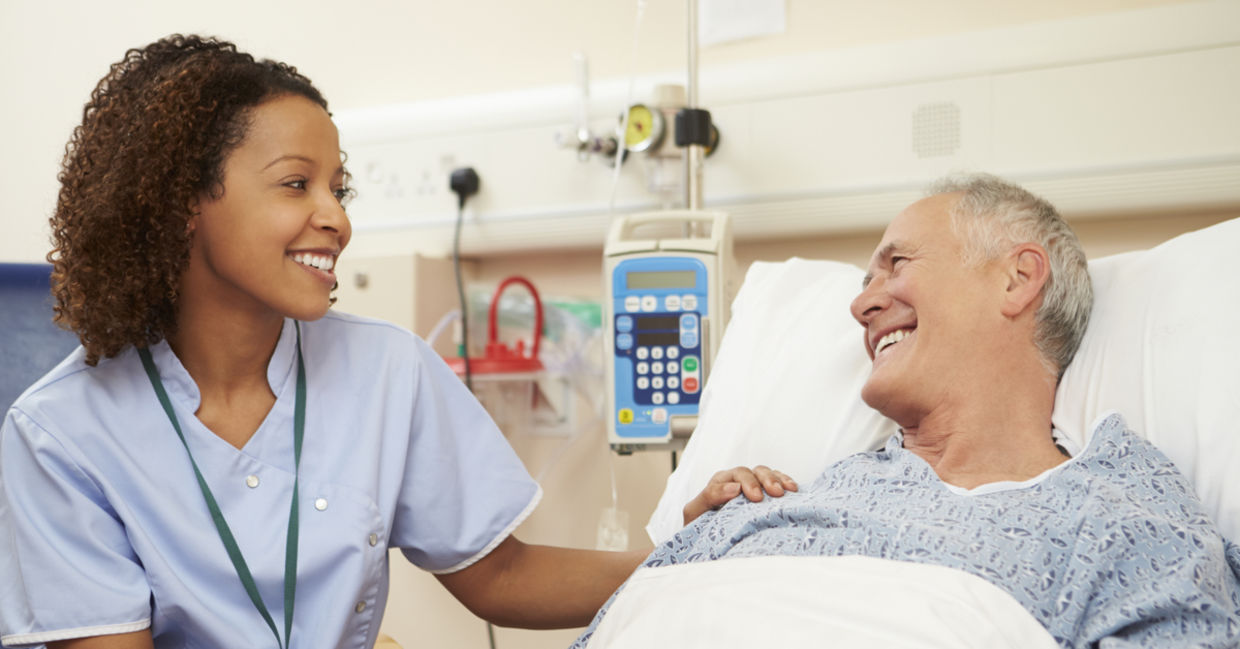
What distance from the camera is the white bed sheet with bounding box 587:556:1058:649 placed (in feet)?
2.88

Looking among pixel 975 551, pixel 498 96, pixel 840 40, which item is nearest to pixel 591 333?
pixel 498 96

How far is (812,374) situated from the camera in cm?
147

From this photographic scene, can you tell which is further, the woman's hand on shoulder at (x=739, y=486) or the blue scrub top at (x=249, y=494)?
the woman's hand on shoulder at (x=739, y=486)

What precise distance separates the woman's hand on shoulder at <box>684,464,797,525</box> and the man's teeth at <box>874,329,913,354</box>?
216 mm

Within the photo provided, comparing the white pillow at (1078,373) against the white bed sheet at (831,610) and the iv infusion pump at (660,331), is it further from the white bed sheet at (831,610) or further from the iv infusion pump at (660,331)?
the white bed sheet at (831,610)

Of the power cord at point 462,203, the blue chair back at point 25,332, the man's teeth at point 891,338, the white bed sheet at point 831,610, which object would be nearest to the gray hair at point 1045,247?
the man's teeth at point 891,338

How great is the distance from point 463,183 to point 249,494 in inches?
46.0

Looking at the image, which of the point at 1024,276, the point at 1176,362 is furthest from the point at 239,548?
the point at 1176,362

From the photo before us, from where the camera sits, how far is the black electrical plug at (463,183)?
2.23m

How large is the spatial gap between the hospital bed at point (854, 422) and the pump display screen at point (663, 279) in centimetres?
13

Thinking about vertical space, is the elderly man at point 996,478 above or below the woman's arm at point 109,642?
above

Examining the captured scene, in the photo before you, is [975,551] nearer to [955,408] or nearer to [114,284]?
[955,408]

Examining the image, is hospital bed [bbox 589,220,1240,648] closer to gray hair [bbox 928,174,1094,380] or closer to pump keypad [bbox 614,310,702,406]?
gray hair [bbox 928,174,1094,380]

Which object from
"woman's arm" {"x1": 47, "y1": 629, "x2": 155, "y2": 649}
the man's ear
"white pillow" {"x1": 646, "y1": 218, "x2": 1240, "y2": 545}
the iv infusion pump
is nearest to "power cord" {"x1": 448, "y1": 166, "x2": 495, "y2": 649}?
the iv infusion pump
